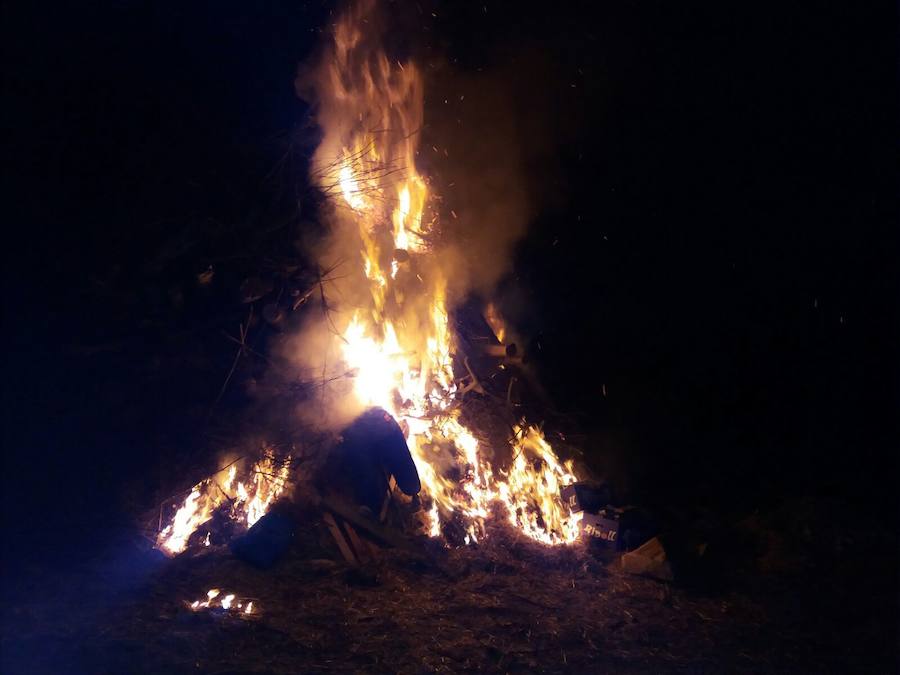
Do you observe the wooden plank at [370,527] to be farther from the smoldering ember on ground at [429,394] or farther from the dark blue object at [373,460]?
the dark blue object at [373,460]

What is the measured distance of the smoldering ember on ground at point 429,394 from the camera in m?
3.89

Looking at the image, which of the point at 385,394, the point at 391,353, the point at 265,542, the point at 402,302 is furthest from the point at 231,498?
the point at 402,302

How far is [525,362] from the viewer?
621 cm

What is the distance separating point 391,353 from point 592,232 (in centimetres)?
260

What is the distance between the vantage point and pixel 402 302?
629 centimetres

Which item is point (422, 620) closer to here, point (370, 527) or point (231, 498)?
point (370, 527)

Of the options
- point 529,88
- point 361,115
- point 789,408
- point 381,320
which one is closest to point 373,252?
point 381,320

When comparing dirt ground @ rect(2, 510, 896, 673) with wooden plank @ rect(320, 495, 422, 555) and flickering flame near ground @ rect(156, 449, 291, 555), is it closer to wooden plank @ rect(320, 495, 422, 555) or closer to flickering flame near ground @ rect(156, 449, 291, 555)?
wooden plank @ rect(320, 495, 422, 555)

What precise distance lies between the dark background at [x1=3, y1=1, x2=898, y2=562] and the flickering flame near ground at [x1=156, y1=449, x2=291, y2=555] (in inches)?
13.3

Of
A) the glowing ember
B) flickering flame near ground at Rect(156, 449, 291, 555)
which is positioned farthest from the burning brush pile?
the glowing ember

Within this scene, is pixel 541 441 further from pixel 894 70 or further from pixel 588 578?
pixel 894 70

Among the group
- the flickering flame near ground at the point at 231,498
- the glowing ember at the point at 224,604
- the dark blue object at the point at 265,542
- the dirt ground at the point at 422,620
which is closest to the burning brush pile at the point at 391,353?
the flickering flame near ground at the point at 231,498

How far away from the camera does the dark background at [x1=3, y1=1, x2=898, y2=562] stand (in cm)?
454

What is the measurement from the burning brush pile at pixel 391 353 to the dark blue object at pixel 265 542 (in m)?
0.39
